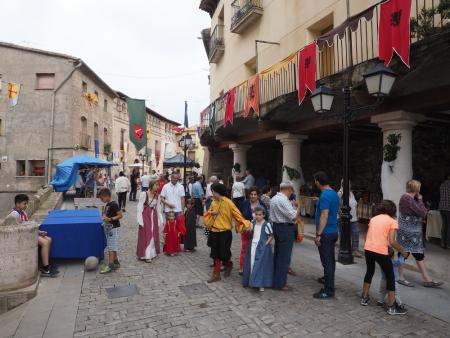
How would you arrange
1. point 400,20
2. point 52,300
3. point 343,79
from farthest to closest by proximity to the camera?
point 343,79, point 400,20, point 52,300

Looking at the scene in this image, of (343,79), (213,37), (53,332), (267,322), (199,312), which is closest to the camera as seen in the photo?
(53,332)

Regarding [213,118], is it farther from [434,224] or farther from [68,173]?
[434,224]

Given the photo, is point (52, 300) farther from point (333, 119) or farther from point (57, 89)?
point (57, 89)

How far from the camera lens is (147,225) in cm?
692

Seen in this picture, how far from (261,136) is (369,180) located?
14.6ft

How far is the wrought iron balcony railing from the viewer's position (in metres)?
5.88

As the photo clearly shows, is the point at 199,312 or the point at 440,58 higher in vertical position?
the point at 440,58

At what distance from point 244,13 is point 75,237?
11.9 m

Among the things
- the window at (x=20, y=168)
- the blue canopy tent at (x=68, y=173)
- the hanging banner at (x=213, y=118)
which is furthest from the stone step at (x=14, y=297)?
the window at (x=20, y=168)

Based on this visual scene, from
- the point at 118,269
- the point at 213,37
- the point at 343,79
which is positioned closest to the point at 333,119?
A: the point at 343,79

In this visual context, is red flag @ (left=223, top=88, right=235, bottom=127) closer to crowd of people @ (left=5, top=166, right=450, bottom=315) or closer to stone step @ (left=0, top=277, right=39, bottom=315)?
crowd of people @ (left=5, top=166, right=450, bottom=315)

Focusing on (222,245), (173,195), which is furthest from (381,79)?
(173,195)

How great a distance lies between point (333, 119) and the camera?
382 inches

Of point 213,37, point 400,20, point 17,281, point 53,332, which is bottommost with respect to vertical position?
point 53,332
